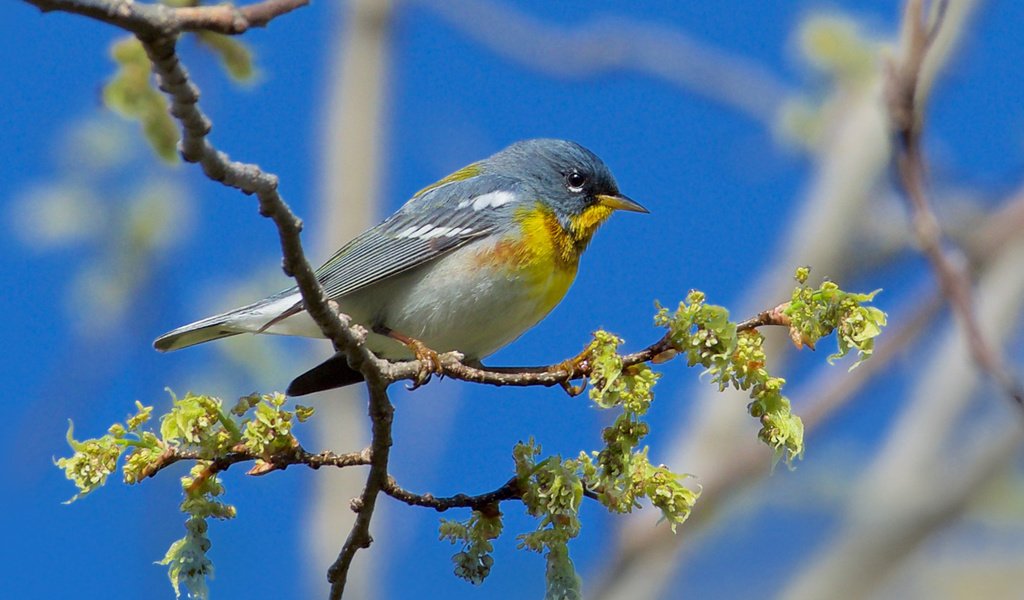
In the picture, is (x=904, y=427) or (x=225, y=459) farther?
(x=904, y=427)

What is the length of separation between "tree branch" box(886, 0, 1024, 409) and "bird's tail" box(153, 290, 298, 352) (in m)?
2.37

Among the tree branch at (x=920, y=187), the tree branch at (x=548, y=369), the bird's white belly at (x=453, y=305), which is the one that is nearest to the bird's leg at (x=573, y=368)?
the tree branch at (x=548, y=369)

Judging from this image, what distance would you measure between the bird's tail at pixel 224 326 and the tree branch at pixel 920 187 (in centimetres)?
237

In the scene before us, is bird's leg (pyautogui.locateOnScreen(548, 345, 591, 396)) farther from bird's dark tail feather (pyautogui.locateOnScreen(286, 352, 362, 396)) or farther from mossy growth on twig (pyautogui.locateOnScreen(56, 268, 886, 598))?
bird's dark tail feather (pyautogui.locateOnScreen(286, 352, 362, 396))

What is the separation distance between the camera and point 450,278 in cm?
454

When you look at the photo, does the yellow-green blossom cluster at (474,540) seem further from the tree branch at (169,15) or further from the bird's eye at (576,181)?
the bird's eye at (576,181)

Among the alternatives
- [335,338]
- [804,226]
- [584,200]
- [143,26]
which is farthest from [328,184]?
[143,26]

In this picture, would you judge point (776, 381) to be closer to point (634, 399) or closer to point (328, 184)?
point (634, 399)

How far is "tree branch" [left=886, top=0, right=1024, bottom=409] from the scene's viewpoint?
2.76 meters

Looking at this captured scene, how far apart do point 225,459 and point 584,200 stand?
8.94ft

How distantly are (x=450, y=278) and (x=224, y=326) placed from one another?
0.89 metres

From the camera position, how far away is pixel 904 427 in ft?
26.3

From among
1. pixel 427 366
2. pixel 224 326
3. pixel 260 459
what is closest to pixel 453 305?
pixel 224 326

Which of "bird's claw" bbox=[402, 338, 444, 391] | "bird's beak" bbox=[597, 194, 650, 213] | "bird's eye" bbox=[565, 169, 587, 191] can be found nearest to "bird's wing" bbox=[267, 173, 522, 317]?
"bird's eye" bbox=[565, 169, 587, 191]
